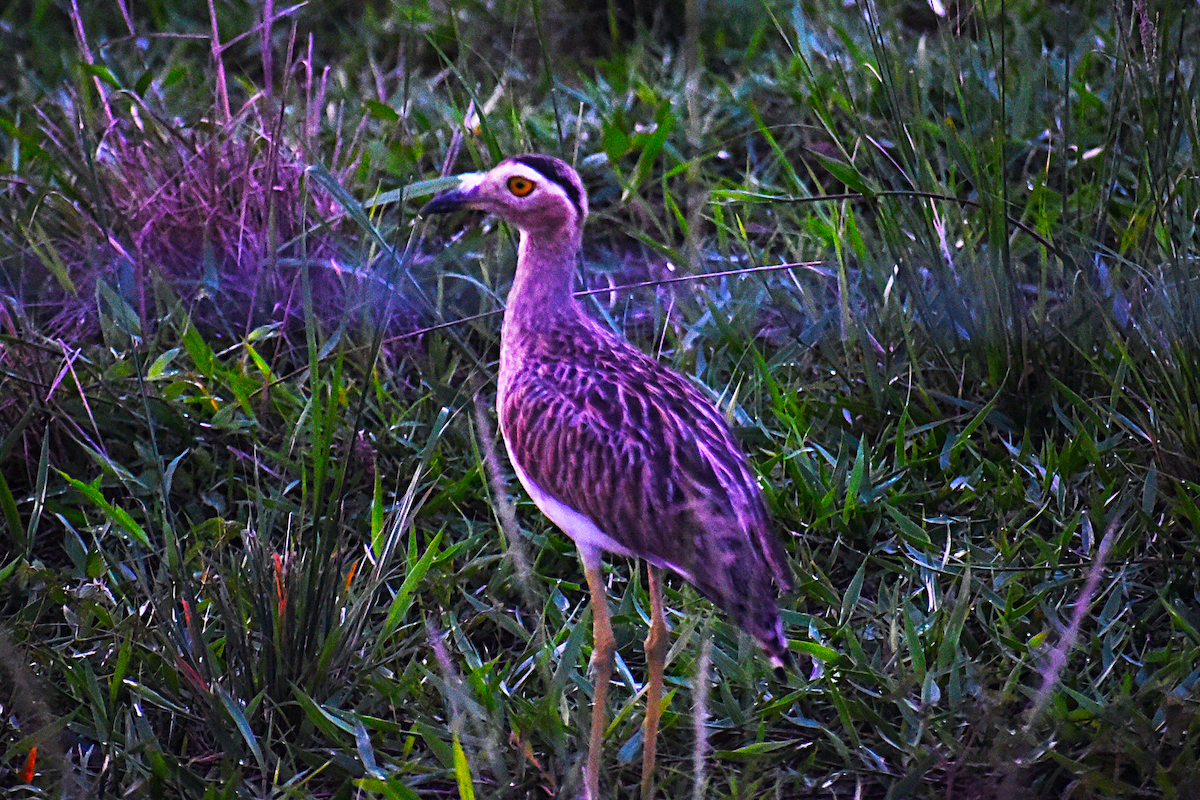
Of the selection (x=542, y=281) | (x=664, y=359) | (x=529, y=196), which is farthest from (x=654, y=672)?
(x=664, y=359)

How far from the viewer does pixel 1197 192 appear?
10.6ft

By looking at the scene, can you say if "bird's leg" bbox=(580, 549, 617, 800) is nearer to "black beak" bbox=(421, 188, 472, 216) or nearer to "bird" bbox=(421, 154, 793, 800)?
"bird" bbox=(421, 154, 793, 800)

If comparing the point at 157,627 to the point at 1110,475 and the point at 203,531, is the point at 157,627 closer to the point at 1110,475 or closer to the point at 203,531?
the point at 203,531

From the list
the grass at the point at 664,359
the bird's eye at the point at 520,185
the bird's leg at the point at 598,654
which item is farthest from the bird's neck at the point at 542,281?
the bird's leg at the point at 598,654

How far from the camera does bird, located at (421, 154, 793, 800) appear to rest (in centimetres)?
276

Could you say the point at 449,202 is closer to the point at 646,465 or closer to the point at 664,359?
the point at 646,465

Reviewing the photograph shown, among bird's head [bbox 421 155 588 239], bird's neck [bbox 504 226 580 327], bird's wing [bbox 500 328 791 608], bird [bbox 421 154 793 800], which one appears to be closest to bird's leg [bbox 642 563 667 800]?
bird [bbox 421 154 793 800]

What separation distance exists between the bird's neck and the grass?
309 millimetres

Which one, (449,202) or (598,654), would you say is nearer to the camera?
(598,654)

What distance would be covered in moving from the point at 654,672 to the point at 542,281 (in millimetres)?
1011

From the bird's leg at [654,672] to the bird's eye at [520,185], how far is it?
3.22 ft

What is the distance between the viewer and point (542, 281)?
3215mm

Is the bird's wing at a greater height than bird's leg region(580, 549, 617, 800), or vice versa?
the bird's wing

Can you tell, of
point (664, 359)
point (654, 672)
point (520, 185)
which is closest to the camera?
point (654, 672)
